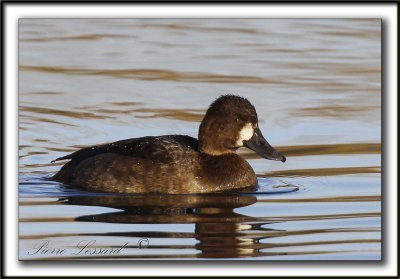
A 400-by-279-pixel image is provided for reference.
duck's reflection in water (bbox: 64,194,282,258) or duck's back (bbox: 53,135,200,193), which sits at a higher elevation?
duck's back (bbox: 53,135,200,193)

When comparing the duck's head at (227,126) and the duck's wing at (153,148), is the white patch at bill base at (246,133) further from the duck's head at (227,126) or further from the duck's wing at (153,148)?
the duck's wing at (153,148)

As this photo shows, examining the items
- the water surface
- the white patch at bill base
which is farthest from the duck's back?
the white patch at bill base

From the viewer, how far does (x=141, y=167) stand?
12602mm

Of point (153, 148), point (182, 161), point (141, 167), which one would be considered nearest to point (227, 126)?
point (182, 161)

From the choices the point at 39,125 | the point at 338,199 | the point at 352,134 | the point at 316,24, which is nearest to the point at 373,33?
the point at 316,24

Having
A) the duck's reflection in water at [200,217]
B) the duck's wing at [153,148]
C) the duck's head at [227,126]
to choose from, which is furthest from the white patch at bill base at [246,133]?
the duck's reflection in water at [200,217]

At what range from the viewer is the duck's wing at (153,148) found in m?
12.7

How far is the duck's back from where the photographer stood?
1252 centimetres

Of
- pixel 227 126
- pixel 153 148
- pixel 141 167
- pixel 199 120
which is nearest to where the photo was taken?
pixel 141 167

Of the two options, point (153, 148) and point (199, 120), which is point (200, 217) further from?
point (199, 120)

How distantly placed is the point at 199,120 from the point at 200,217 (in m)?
4.91

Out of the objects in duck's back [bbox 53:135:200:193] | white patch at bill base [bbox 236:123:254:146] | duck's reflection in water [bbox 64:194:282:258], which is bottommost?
duck's reflection in water [bbox 64:194:282:258]

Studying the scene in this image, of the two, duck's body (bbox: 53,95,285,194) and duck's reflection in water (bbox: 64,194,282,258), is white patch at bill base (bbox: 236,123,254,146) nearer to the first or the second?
duck's body (bbox: 53,95,285,194)

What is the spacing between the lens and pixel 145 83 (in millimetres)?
18250
